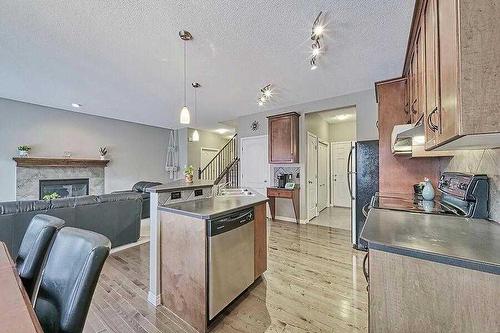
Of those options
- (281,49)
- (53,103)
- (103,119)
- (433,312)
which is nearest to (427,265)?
(433,312)

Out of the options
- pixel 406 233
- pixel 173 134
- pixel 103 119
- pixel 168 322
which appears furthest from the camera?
pixel 173 134

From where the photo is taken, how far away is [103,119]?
20.4 feet

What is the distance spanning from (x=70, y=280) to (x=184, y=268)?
1.02 m

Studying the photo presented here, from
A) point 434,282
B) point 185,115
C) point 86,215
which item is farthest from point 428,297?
point 86,215

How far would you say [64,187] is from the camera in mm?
5617

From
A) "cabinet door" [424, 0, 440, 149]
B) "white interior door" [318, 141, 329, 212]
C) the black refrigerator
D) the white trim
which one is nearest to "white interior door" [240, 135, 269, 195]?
"white interior door" [318, 141, 329, 212]

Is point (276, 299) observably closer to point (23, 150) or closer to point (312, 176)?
point (312, 176)

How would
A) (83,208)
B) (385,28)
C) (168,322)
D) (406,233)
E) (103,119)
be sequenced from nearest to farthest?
(406,233) < (168,322) < (385,28) < (83,208) < (103,119)

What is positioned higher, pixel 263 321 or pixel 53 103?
pixel 53 103

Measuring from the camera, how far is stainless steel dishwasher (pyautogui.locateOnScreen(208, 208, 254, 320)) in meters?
1.72

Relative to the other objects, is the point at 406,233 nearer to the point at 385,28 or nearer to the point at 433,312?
the point at 433,312

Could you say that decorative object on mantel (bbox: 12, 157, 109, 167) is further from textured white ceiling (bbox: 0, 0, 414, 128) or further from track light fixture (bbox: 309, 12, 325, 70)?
track light fixture (bbox: 309, 12, 325, 70)

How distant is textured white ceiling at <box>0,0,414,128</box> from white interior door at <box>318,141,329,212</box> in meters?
2.14

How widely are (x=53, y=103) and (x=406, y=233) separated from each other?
269 inches
